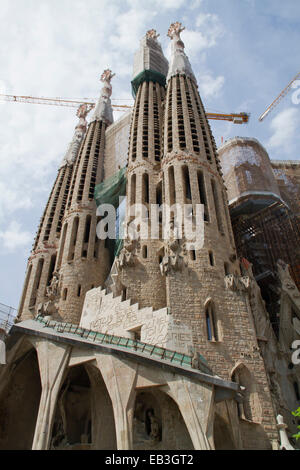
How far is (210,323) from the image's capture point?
19.3m

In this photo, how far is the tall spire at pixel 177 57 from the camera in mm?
38781

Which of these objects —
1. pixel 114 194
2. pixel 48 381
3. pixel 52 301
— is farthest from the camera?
pixel 114 194

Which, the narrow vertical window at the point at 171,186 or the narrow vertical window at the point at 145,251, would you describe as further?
the narrow vertical window at the point at 171,186

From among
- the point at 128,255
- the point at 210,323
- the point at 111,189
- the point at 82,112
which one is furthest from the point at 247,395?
the point at 82,112

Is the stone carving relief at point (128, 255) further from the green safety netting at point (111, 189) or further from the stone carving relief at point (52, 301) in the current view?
the green safety netting at point (111, 189)

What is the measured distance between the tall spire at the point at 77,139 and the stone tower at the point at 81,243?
147 inches

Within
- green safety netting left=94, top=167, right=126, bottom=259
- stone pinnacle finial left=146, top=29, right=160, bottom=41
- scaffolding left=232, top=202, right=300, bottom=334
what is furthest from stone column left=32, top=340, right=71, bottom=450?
stone pinnacle finial left=146, top=29, right=160, bottom=41

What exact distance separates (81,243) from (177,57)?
75.9 feet

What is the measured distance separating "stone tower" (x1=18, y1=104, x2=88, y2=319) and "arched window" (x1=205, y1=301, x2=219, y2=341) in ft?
52.0

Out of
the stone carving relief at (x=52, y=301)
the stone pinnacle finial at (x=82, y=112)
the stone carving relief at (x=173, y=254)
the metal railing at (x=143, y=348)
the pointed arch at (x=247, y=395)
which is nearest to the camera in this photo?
the metal railing at (x=143, y=348)

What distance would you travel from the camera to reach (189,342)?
18141mm

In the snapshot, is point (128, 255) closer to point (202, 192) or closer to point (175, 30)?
point (202, 192)
